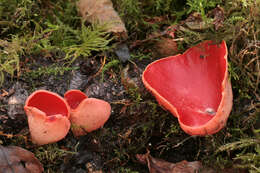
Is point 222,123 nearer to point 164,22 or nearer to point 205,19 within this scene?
point 205,19

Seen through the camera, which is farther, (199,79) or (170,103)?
(199,79)

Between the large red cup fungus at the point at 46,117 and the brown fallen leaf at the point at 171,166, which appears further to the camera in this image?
the brown fallen leaf at the point at 171,166

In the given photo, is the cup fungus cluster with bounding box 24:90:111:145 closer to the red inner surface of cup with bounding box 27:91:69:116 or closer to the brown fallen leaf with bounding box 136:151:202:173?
the red inner surface of cup with bounding box 27:91:69:116

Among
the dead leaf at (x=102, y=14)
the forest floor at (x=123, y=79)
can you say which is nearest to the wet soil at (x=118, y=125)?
the forest floor at (x=123, y=79)

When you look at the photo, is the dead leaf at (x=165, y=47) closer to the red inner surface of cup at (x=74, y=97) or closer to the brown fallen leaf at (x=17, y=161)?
the red inner surface of cup at (x=74, y=97)

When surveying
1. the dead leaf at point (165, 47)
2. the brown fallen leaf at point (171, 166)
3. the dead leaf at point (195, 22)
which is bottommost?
the brown fallen leaf at point (171, 166)

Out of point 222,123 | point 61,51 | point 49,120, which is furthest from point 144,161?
point 61,51
